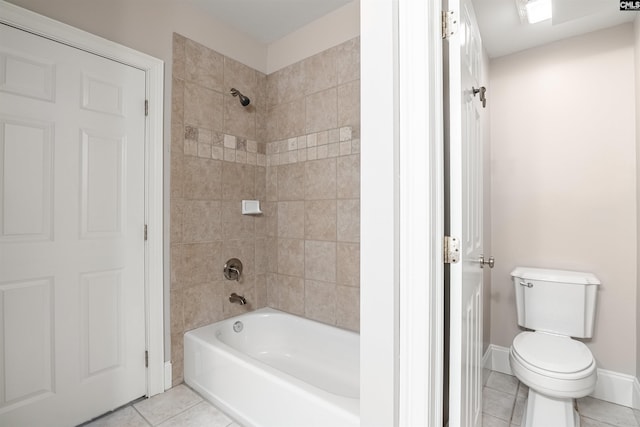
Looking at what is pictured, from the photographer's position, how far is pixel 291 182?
245 centimetres

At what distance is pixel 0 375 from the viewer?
139cm

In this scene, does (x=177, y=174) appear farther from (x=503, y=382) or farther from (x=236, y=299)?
(x=503, y=382)

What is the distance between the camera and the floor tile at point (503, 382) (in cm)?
206

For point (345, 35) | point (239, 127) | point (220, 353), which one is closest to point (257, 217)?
point (239, 127)

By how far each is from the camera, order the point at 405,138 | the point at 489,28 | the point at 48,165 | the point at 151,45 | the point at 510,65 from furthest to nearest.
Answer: the point at 510,65 → the point at 489,28 → the point at 151,45 → the point at 48,165 → the point at 405,138

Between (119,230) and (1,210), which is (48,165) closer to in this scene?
(1,210)

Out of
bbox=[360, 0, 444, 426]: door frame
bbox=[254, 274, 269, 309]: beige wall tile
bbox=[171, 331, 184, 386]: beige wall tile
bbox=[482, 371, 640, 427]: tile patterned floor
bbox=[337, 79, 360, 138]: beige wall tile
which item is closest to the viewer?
bbox=[360, 0, 444, 426]: door frame

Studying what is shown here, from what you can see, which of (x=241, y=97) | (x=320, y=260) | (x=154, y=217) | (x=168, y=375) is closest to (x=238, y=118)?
(x=241, y=97)

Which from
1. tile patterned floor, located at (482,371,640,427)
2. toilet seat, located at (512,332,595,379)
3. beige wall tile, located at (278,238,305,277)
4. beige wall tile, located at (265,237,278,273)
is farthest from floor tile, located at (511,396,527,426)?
beige wall tile, located at (265,237,278,273)

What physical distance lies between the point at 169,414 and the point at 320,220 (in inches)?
58.9

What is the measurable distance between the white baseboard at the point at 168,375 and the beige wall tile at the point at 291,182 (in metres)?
1.40

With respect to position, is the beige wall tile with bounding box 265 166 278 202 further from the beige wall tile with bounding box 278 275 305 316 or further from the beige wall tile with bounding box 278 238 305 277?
the beige wall tile with bounding box 278 275 305 316

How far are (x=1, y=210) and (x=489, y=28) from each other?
2.94m

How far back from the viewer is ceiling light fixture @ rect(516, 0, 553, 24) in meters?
1.76
